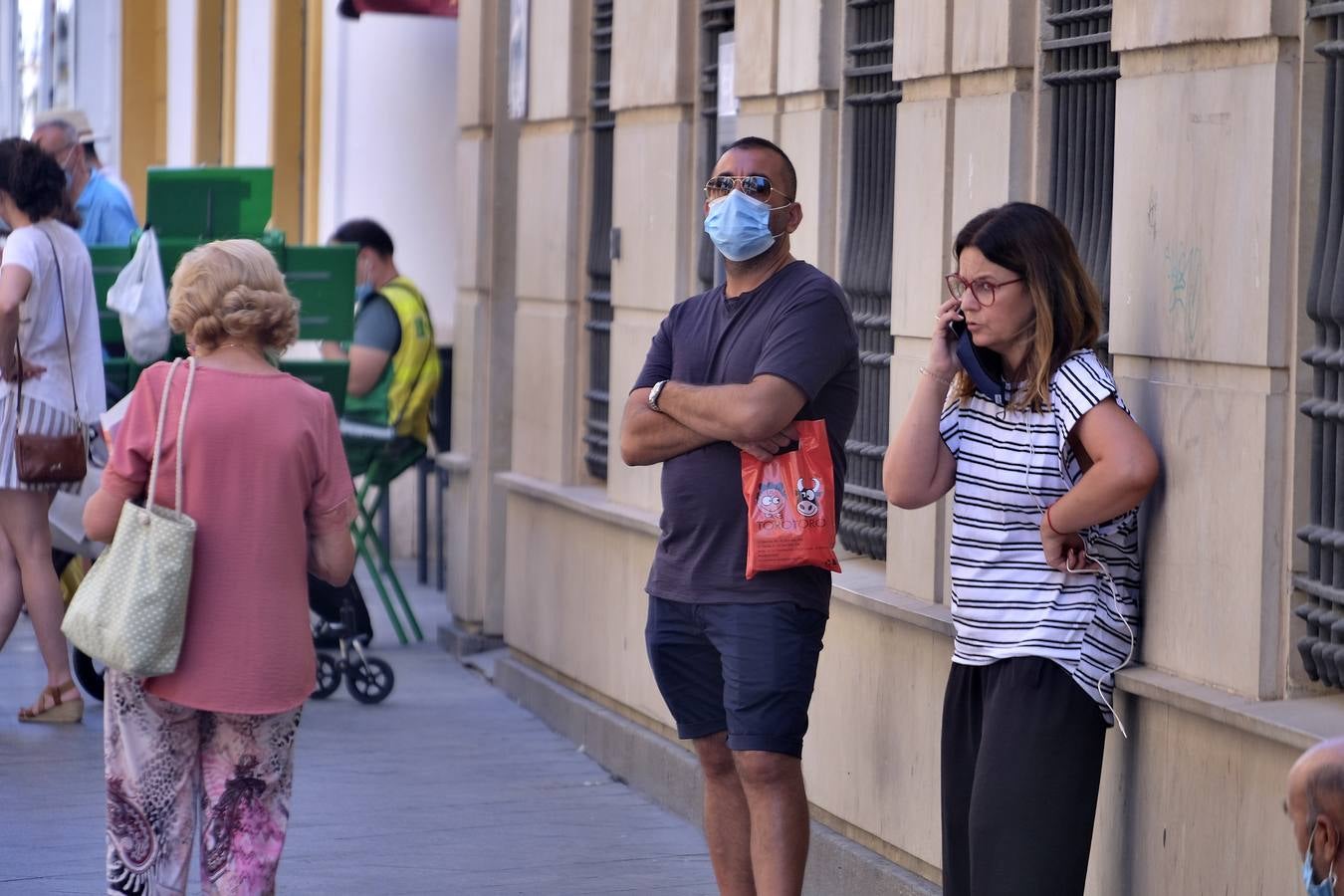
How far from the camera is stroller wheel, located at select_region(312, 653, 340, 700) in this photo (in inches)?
362

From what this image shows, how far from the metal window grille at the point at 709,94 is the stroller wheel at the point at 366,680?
104 inches

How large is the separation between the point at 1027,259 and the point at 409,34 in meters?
10.2

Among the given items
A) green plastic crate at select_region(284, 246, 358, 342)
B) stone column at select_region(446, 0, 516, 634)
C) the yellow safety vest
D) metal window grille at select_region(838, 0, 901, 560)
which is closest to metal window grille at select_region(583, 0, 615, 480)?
green plastic crate at select_region(284, 246, 358, 342)

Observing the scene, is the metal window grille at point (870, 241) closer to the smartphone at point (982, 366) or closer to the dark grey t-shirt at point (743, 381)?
the dark grey t-shirt at point (743, 381)

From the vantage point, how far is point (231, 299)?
15.8 ft

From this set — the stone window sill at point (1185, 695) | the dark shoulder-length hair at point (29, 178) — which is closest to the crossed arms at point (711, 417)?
the stone window sill at point (1185, 695)

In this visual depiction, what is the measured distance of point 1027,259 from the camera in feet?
14.4

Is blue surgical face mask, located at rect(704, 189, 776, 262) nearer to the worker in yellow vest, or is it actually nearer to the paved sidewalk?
the paved sidewalk

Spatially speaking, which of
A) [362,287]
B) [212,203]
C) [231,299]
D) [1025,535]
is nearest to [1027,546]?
[1025,535]

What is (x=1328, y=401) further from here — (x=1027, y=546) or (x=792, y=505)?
(x=792, y=505)

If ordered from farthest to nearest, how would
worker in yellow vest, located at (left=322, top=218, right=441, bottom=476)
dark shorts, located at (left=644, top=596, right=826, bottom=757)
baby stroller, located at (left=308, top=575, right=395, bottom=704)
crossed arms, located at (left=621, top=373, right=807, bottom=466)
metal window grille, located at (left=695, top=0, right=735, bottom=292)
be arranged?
worker in yellow vest, located at (left=322, top=218, right=441, bottom=476) < baby stroller, located at (left=308, top=575, right=395, bottom=704) < metal window grille, located at (left=695, top=0, right=735, bottom=292) < dark shorts, located at (left=644, top=596, right=826, bottom=757) < crossed arms, located at (left=621, top=373, right=807, bottom=466)

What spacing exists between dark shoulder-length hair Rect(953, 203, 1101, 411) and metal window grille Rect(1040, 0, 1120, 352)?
0.59 m

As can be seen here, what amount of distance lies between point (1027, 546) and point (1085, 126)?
1245 mm

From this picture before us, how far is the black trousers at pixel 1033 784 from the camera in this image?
170 inches
